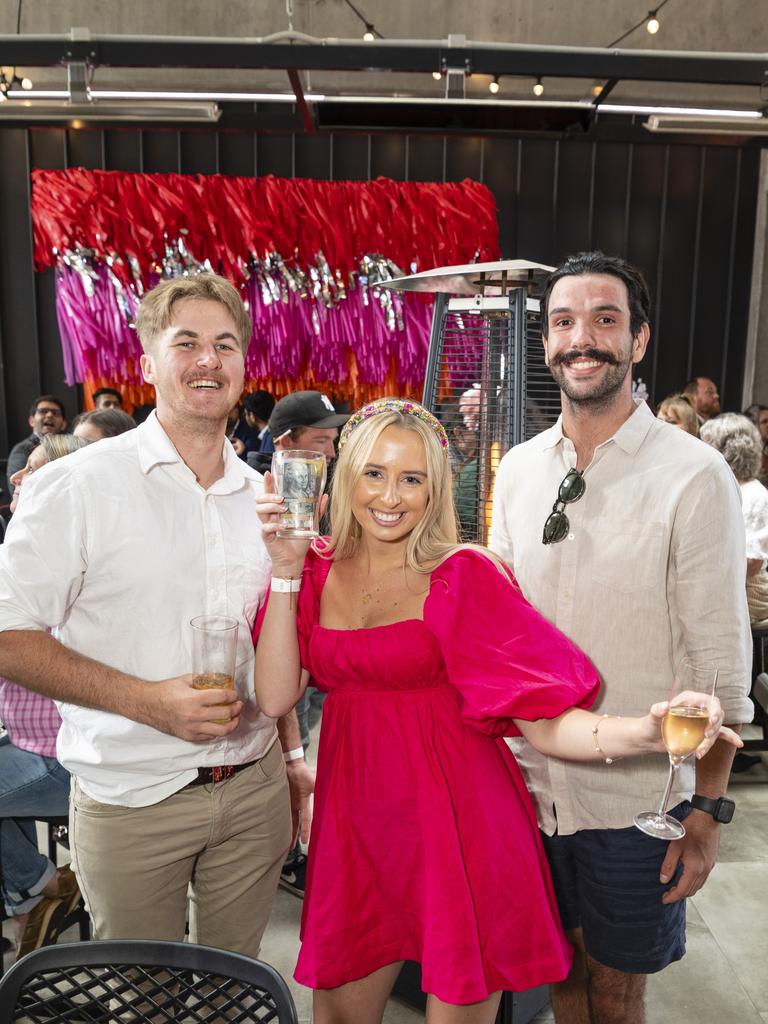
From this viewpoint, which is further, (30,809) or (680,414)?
(680,414)

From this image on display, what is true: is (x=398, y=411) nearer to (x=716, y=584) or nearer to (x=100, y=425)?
(x=716, y=584)

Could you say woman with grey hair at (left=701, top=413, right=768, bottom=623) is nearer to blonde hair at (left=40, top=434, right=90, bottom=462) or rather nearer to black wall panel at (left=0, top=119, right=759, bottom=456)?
black wall panel at (left=0, top=119, right=759, bottom=456)

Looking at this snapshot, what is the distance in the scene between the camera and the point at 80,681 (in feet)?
5.02

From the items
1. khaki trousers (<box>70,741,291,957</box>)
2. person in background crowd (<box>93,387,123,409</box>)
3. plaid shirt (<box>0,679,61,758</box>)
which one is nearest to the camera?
khaki trousers (<box>70,741,291,957</box>)

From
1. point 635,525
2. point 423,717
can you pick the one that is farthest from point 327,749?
point 635,525

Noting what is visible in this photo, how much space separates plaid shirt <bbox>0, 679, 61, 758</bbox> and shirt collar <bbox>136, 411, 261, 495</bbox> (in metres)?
0.90

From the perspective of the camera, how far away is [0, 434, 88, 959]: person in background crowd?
2227 millimetres

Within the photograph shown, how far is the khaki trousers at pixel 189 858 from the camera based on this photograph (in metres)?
1.63

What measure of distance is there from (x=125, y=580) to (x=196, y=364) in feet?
1.46

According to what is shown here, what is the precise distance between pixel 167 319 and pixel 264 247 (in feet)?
12.1

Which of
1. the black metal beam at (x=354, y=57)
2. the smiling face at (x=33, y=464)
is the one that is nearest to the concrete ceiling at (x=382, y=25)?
the black metal beam at (x=354, y=57)

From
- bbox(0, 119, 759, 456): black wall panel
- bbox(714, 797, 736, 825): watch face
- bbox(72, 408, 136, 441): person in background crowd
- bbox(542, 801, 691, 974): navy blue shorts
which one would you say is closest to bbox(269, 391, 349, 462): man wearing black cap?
bbox(72, 408, 136, 441): person in background crowd

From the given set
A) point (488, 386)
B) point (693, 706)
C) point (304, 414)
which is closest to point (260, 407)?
point (304, 414)

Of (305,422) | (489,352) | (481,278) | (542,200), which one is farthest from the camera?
(542,200)
